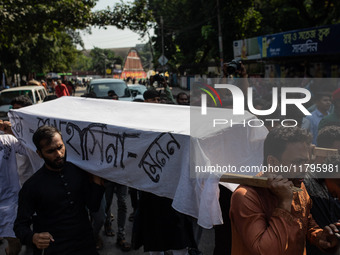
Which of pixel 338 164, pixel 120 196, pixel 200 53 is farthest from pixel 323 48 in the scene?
pixel 200 53

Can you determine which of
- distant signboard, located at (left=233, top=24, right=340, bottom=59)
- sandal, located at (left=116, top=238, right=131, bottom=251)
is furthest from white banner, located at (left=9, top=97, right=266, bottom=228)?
distant signboard, located at (left=233, top=24, right=340, bottom=59)

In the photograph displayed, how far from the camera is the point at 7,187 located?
3736 mm

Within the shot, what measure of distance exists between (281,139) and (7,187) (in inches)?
120

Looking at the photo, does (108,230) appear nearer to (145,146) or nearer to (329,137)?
(145,146)

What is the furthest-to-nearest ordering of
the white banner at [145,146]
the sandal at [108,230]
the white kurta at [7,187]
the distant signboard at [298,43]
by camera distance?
the distant signboard at [298,43], the sandal at [108,230], the white kurta at [7,187], the white banner at [145,146]

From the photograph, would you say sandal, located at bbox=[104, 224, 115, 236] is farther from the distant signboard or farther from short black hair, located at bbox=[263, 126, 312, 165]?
the distant signboard

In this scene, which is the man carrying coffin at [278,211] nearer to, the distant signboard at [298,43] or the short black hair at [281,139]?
the short black hair at [281,139]

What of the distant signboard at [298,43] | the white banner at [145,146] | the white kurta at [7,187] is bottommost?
the white kurta at [7,187]

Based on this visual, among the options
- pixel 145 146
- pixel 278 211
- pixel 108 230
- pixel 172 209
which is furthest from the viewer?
pixel 108 230

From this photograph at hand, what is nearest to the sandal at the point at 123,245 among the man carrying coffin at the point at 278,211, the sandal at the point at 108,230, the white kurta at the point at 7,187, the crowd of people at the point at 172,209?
the crowd of people at the point at 172,209

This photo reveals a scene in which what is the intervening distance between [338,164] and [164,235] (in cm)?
181

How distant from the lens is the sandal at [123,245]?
4.41 meters

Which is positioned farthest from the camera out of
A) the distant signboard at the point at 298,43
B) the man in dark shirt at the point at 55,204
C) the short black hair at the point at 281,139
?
the distant signboard at the point at 298,43

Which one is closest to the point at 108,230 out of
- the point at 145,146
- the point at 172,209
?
the point at 172,209
